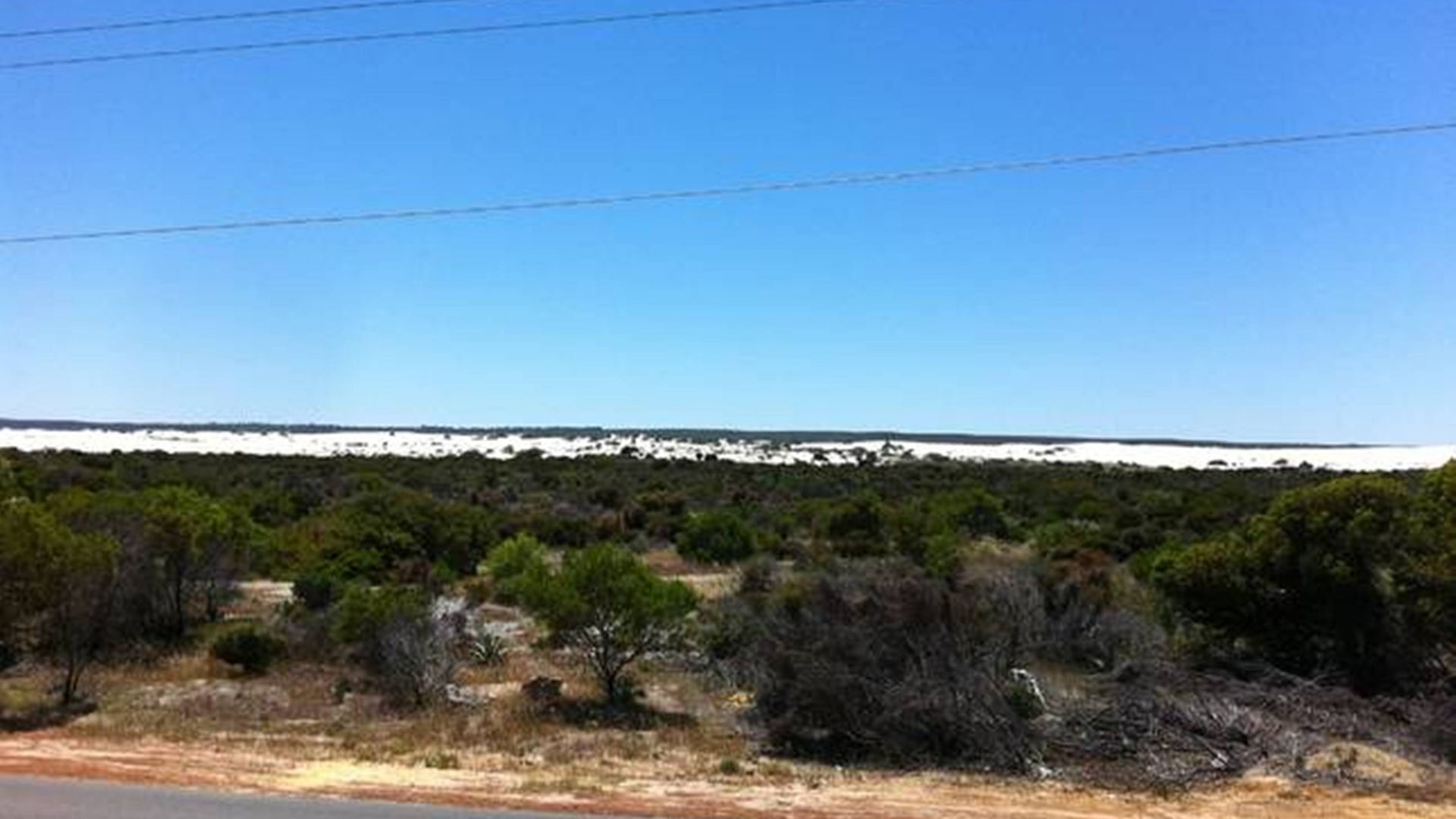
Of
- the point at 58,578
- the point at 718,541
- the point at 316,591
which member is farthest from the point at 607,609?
the point at 718,541

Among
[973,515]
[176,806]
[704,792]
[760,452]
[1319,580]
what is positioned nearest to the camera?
[176,806]

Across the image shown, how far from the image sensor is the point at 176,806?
11.1 metres

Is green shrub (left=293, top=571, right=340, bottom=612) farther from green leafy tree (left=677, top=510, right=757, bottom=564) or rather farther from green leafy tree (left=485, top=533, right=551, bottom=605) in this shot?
green leafy tree (left=677, top=510, right=757, bottom=564)

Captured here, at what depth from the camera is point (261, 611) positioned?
26.5m

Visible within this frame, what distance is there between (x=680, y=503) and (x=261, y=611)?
28314 millimetres

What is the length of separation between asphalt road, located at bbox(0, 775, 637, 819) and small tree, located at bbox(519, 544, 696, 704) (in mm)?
8298

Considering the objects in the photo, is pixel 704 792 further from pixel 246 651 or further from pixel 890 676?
pixel 246 651

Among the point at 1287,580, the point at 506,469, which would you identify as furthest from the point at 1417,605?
the point at 506,469

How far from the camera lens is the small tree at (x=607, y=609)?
19953mm

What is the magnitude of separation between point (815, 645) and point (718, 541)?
777 inches

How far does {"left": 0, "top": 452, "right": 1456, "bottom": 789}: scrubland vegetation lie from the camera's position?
15.7 metres

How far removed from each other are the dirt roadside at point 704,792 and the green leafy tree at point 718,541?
22051 millimetres

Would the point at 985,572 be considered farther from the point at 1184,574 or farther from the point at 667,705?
the point at 667,705

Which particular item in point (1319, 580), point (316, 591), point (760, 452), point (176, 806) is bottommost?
point (176, 806)
